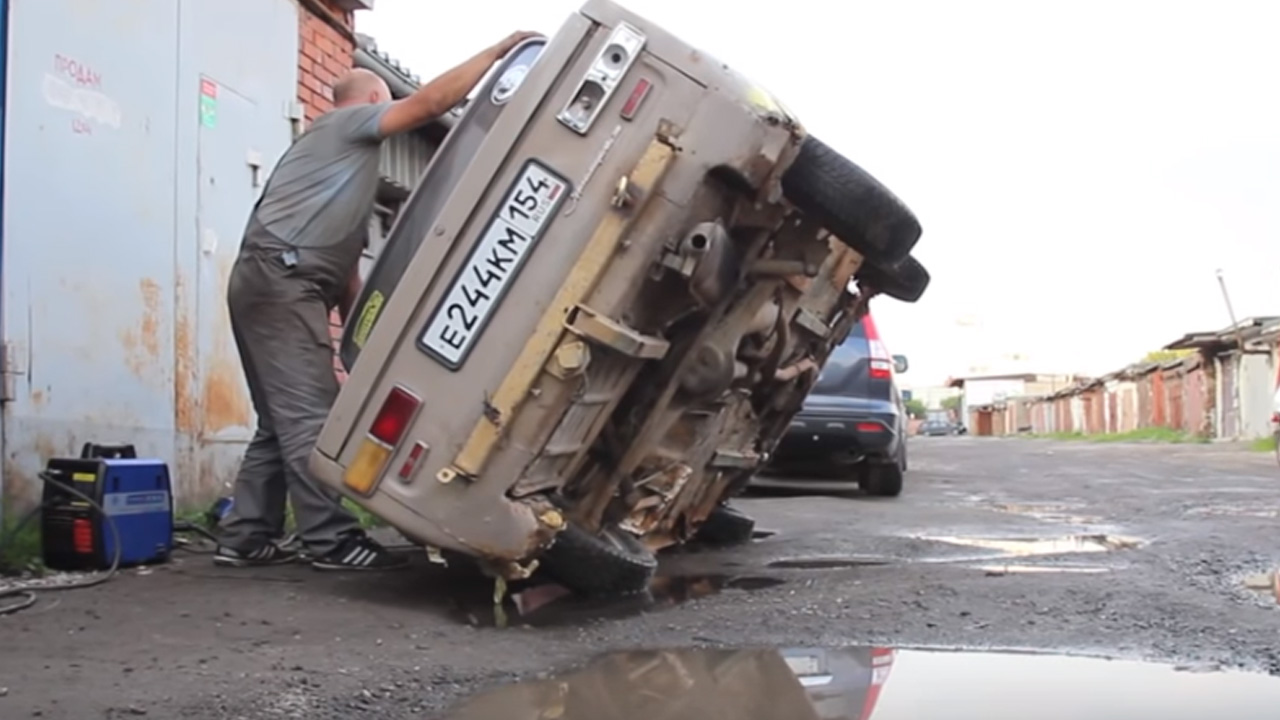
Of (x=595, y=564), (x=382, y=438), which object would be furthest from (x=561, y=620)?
(x=382, y=438)

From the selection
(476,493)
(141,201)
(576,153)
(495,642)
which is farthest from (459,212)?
(141,201)

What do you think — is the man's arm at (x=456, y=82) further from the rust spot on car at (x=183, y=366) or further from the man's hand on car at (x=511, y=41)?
the rust spot on car at (x=183, y=366)

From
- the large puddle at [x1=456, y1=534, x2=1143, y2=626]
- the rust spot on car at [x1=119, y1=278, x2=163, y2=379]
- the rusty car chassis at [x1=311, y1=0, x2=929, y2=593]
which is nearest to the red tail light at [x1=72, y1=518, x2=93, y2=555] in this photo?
the rust spot on car at [x1=119, y1=278, x2=163, y2=379]

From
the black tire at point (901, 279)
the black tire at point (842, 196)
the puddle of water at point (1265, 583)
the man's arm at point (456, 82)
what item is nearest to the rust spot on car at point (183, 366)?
the man's arm at point (456, 82)

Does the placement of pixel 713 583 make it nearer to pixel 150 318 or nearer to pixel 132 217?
pixel 150 318

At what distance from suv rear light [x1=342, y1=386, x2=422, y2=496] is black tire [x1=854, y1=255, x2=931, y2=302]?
91.9 inches

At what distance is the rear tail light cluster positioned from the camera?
1016cm

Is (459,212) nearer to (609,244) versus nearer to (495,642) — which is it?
(609,244)

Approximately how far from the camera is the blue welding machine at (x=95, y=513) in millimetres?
4895

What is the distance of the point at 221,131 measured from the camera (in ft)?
22.1

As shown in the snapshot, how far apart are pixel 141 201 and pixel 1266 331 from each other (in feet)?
104

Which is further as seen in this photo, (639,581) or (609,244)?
Result: (639,581)

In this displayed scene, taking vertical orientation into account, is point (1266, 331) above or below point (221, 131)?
above

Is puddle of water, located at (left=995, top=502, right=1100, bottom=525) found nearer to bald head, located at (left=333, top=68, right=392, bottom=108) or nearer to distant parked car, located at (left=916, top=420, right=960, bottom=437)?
bald head, located at (left=333, top=68, right=392, bottom=108)
